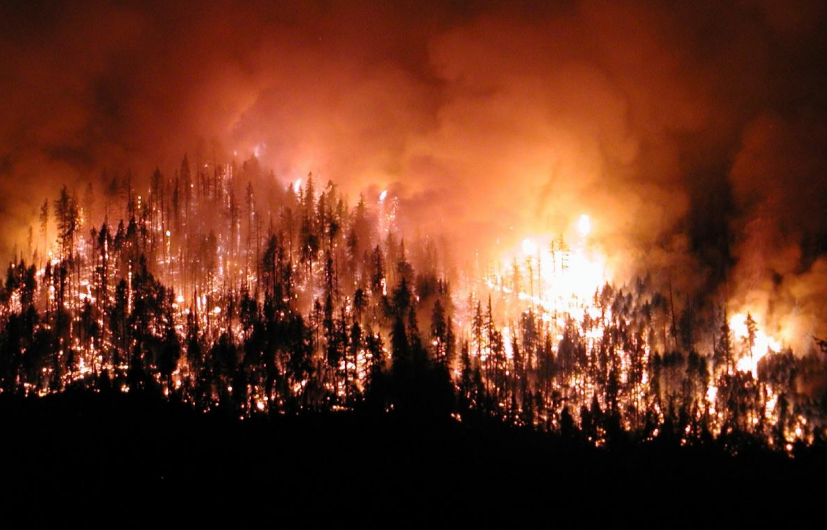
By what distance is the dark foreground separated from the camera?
3851 inches

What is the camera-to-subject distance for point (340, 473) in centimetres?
10612

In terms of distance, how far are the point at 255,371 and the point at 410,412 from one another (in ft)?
88.7

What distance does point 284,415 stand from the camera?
118500 mm

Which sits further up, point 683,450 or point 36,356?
point 36,356

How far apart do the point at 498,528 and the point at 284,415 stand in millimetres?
38464

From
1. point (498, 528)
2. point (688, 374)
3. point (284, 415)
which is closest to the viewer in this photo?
point (498, 528)

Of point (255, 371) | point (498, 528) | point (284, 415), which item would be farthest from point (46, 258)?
point (498, 528)

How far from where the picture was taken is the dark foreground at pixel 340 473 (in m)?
97.8

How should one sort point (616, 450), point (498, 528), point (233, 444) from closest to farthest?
point (498, 528) < point (233, 444) < point (616, 450)

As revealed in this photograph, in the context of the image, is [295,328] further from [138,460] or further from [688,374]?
[688,374]

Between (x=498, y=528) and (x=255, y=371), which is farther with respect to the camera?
(x=255, y=371)

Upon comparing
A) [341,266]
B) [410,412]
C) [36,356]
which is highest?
[341,266]

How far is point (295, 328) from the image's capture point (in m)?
129

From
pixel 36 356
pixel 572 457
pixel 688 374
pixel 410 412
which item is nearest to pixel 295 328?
pixel 410 412
